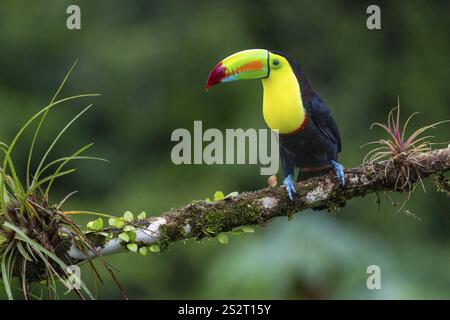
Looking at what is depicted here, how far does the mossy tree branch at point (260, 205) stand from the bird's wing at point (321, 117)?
0.45 meters

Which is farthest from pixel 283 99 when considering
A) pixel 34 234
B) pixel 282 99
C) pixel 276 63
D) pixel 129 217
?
pixel 34 234

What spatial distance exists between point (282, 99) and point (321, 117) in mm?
258

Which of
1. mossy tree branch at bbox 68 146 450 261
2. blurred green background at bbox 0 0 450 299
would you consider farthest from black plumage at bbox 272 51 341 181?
blurred green background at bbox 0 0 450 299

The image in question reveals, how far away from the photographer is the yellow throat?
344 cm

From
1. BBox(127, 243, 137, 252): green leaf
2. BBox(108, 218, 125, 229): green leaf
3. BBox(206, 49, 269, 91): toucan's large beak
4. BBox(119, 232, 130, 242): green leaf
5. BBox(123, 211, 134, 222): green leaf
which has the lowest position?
BBox(127, 243, 137, 252): green leaf

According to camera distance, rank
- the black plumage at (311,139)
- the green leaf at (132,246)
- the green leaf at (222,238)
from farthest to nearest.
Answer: the black plumage at (311,139)
the green leaf at (222,238)
the green leaf at (132,246)

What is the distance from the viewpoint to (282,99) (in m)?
3.43

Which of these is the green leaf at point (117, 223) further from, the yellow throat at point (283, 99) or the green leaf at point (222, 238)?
the yellow throat at point (283, 99)

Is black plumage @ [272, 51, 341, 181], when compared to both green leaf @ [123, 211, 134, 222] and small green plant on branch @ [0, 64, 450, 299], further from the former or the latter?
green leaf @ [123, 211, 134, 222]

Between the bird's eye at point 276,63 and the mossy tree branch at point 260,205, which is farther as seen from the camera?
the bird's eye at point 276,63

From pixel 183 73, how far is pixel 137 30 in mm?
556

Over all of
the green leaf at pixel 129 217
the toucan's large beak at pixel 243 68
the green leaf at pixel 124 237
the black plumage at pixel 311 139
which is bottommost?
the green leaf at pixel 124 237

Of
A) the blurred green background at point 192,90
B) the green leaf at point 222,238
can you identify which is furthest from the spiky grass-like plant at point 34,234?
the blurred green background at point 192,90

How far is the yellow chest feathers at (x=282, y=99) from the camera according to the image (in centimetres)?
343
